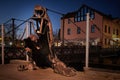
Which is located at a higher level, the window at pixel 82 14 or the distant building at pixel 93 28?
the window at pixel 82 14

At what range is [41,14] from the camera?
24.3ft

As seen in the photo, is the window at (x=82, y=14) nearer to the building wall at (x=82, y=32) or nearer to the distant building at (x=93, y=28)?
the distant building at (x=93, y=28)

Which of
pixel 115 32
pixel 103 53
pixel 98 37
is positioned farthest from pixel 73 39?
pixel 103 53

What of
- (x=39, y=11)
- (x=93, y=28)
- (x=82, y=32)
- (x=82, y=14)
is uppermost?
(x=82, y=14)

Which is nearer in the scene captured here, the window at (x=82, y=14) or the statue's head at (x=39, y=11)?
the statue's head at (x=39, y=11)

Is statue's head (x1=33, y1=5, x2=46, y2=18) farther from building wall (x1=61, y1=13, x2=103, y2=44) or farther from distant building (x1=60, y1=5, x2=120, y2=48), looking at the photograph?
distant building (x1=60, y1=5, x2=120, y2=48)

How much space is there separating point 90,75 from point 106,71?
693 millimetres

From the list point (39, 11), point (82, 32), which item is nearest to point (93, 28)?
point (82, 32)

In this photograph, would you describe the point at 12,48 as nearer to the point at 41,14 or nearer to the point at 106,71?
the point at 41,14

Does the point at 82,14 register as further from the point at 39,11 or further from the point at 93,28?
the point at 39,11

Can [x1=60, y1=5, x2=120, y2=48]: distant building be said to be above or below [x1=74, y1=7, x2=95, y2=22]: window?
below

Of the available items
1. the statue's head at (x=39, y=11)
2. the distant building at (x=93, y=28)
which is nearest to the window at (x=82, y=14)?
the distant building at (x=93, y=28)

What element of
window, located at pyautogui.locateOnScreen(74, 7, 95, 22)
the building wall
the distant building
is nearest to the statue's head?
the building wall

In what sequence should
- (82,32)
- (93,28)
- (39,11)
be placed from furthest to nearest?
(82,32) → (93,28) → (39,11)
